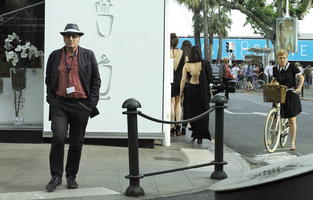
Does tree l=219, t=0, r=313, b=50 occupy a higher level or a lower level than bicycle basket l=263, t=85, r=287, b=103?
higher

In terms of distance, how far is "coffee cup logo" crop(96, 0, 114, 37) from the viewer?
870cm

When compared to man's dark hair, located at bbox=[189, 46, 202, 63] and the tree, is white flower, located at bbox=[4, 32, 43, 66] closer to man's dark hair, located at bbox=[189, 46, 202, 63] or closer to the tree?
man's dark hair, located at bbox=[189, 46, 202, 63]

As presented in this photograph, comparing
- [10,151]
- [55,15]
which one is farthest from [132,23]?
[10,151]

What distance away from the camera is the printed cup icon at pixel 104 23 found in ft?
28.5

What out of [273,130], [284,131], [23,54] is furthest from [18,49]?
[284,131]

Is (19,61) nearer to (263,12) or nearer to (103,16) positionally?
(103,16)

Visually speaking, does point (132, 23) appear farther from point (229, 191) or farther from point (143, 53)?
point (229, 191)

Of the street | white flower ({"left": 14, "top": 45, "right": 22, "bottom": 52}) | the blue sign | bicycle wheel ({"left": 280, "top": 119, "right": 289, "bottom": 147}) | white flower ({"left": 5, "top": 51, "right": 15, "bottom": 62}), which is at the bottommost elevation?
the street

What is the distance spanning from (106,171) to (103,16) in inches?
111

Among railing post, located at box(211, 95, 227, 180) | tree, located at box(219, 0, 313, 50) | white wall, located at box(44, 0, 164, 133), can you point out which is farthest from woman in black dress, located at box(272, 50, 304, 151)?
tree, located at box(219, 0, 313, 50)

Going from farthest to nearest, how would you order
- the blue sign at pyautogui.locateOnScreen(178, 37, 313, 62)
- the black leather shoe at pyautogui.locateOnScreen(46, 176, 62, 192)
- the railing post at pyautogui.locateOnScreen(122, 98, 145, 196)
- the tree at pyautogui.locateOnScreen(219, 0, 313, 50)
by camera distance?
the blue sign at pyautogui.locateOnScreen(178, 37, 313, 62) → the tree at pyautogui.locateOnScreen(219, 0, 313, 50) → the black leather shoe at pyautogui.locateOnScreen(46, 176, 62, 192) → the railing post at pyautogui.locateOnScreen(122, 98, 145, 196)

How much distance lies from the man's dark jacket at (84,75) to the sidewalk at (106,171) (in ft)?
3.34

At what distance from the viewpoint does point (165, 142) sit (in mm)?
9445

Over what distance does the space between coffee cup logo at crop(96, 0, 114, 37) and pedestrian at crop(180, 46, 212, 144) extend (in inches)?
78.1
